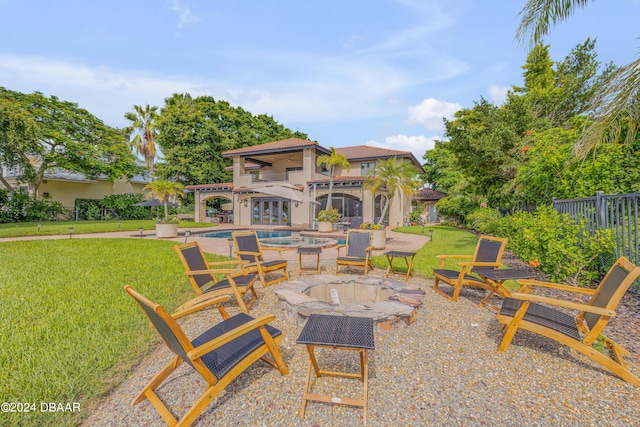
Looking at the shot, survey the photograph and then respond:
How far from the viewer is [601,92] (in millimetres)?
5980

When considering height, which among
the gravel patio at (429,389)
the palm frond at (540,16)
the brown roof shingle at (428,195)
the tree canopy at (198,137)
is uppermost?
the tree canopy at (198,137)

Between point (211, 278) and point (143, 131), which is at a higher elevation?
point (143, 131)

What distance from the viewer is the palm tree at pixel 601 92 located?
561 cm

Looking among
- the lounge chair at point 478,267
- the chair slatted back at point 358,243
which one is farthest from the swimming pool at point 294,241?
the lounge chair at point 478,267

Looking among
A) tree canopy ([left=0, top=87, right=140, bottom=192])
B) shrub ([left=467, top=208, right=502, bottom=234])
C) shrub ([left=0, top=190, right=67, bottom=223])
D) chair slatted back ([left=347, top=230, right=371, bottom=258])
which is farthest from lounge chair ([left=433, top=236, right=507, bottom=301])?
shrub ([left=0, top=190, right=67, bottom=223])

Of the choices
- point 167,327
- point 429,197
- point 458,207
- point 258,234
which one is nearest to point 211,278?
point 167,327

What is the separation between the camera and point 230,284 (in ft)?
14.6

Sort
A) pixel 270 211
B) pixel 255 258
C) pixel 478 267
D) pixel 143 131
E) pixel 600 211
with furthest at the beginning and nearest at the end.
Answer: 1. pixel 143 131
2. pixel 270 211
3. pixel 255 258
4. pixel 600 211
5. pixel 478 267

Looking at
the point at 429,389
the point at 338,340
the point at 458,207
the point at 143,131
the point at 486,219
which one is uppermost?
the point at 143,131

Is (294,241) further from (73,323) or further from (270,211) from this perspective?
(73,323)

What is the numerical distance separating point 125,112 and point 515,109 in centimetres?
3628

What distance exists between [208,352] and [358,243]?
519cm

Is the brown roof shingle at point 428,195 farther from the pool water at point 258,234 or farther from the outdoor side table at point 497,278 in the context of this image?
the outdoor side table at point 497,278

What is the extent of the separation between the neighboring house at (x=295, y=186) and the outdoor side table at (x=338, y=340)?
17762mm
